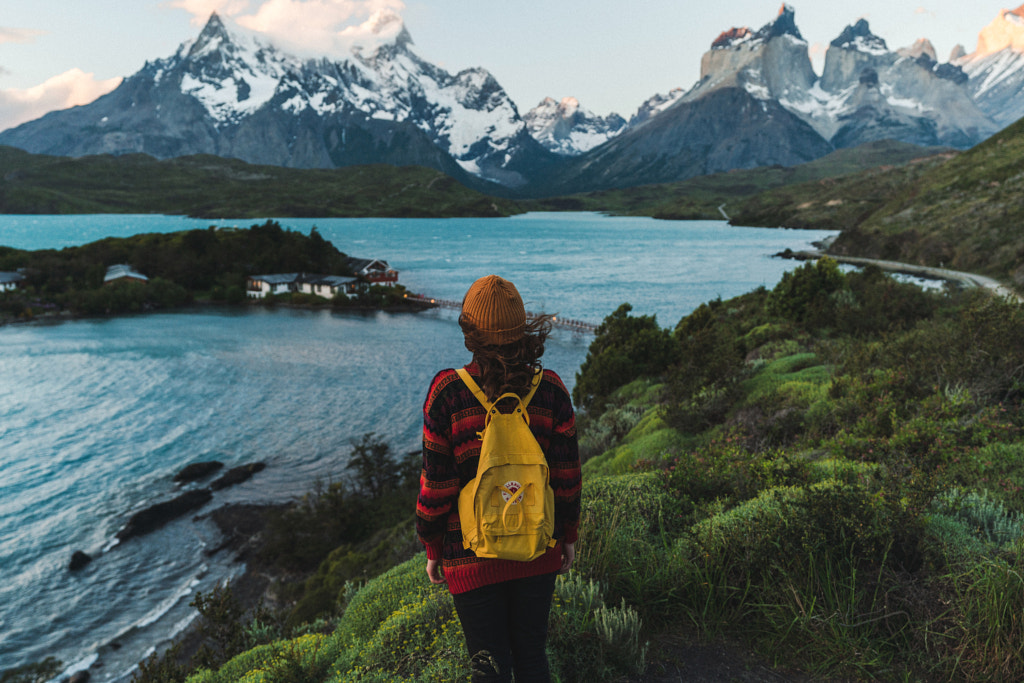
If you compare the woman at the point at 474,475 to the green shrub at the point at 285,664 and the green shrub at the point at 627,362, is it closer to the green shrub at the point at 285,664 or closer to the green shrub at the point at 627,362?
the green shrub at the point at 285,664

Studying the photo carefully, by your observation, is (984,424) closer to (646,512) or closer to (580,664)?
(646,512)

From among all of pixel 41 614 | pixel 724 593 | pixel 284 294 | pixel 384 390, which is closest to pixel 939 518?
pixel 724 593

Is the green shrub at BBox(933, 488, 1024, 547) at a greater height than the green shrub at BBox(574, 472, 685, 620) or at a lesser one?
greater

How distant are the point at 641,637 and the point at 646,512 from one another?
1.54 meters

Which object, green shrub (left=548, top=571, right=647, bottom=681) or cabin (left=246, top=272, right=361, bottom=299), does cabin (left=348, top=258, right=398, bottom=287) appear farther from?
green shrub (left=548, top=571, right=647, bottom=681)

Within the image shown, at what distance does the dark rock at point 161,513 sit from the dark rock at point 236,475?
0.74 metres

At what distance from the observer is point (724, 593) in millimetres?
4395

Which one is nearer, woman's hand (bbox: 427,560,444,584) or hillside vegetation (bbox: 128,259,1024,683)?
woman's hand (bbox: 427,560,444,584)

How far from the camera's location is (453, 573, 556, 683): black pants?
8.46 feet

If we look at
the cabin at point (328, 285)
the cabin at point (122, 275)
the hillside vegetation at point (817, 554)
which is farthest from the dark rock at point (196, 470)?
the cabin at point (122, 275)

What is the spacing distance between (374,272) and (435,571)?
292 feet

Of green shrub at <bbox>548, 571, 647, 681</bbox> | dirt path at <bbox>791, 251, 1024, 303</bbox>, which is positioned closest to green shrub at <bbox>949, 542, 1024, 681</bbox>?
green shrub at <bbox>548, 571, 647, 681</bbox>

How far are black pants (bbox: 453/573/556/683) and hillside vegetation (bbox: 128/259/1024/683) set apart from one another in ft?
3.61

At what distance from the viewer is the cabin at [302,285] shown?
80.6 m
